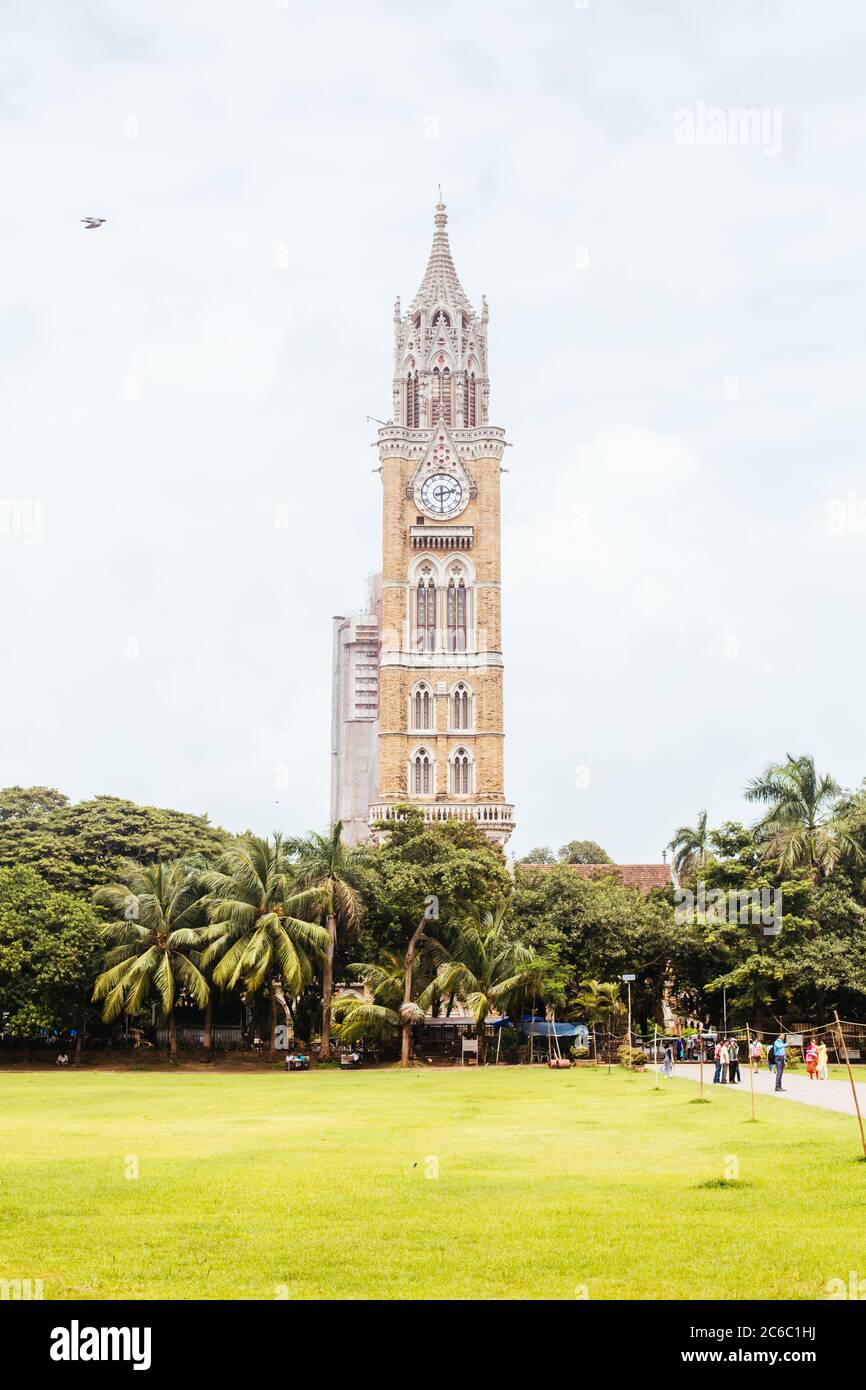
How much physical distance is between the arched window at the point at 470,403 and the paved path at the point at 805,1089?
65162 millimetres

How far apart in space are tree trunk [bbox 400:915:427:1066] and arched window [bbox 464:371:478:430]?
5478 centimetres

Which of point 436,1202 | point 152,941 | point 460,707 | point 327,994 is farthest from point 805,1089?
point 460,707

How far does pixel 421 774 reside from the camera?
3538 inches

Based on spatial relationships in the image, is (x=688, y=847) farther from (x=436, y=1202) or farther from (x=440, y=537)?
(x=436, y=1202)

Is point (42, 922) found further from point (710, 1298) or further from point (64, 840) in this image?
point (710, 1298)

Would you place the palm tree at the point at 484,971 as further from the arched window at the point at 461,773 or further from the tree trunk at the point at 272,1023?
the arched window at the point at 461,773

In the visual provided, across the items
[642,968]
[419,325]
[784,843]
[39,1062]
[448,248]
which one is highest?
[448,248]

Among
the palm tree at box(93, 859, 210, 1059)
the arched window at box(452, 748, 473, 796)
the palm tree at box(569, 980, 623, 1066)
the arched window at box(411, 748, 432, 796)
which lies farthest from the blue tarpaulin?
the arched window at box(411, 748, 432, 796)

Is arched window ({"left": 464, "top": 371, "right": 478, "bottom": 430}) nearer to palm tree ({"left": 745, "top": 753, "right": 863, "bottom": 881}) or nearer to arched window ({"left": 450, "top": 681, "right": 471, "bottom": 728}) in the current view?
arched window ({"left": 450, "top": 681, "right": 471, "bottom": 728})

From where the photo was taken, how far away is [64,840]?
178ft
